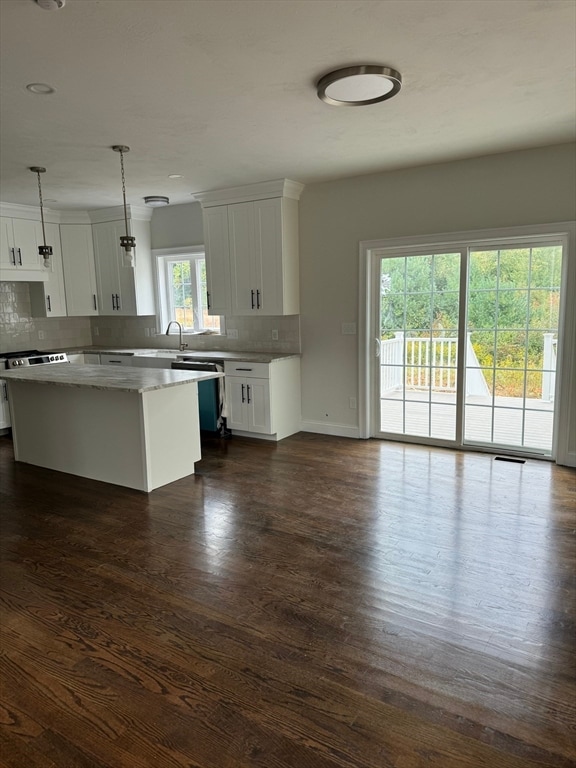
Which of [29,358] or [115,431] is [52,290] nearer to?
[29,358]

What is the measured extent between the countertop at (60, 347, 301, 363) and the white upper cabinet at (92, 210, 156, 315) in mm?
519

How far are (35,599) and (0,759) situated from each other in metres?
0.99

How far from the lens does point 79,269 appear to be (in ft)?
22.5

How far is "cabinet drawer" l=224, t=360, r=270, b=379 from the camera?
534cm

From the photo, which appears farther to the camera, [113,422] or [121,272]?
[121,272]

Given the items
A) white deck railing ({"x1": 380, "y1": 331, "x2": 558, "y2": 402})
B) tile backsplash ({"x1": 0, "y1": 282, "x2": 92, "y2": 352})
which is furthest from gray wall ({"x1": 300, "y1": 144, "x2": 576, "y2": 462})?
tile backsplash ({"x1": 0, "y1": 282, "x2": 92, "y2": 352})

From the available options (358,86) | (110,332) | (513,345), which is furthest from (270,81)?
(110,332)

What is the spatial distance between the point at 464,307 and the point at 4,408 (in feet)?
16.5

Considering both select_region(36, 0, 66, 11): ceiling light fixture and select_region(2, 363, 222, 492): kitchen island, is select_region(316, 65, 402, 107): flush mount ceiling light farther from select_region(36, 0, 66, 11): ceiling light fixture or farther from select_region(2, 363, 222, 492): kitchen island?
select_region(2, 363, 222, 492): kitchen island

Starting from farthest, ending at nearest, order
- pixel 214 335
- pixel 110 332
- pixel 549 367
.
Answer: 1. pixel 110 332
2. pixel 214 335
3. pixel 549 367

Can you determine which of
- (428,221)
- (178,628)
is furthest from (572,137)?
(178,628)

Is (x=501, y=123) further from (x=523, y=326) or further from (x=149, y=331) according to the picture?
(x=149, y=331)

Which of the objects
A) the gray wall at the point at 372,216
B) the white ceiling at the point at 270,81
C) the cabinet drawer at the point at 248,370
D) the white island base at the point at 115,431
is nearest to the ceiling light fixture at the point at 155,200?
the white ceiling at the point at 270,81

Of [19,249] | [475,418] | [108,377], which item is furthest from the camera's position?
[19,249]
